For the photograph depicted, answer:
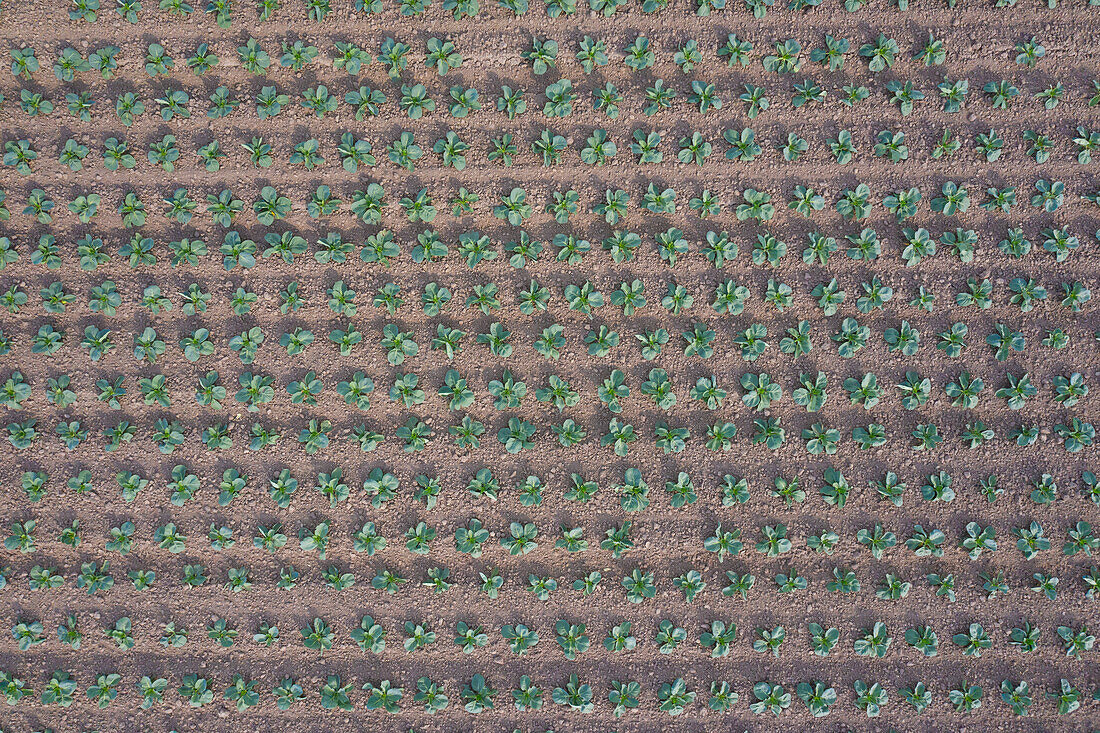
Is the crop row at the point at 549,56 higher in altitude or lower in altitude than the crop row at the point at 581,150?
higher

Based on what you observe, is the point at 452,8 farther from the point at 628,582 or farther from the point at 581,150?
the point at 628,582

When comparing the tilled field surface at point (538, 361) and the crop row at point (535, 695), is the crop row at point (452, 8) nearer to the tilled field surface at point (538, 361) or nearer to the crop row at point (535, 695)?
the tilled field surface at point (538, 361)

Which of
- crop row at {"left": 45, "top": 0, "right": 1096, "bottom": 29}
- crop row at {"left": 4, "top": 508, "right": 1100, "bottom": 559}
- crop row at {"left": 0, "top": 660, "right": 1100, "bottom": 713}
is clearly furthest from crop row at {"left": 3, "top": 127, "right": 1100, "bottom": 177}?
crop row at {"left": 0, "top": 660, "right": 1100, "bottom": 713}

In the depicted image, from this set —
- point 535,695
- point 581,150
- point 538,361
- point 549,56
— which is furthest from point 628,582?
point 549,56

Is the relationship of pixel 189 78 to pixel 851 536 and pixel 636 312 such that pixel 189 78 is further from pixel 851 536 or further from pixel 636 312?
pixel 851 536

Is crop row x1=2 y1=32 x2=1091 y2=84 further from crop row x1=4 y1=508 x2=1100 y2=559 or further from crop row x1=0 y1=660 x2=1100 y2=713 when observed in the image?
crop row x1=0 y1=660 x2=1100 y2=713

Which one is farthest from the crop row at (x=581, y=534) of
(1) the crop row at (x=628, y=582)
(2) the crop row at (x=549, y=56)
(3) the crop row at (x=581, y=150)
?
(2) the crop row at (x=549, y=56)

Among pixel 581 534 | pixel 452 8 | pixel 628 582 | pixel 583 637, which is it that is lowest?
pixel 583 637

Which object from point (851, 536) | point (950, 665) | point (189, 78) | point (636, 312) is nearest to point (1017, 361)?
point (851, 536)

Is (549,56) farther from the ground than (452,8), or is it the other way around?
(452,8)
